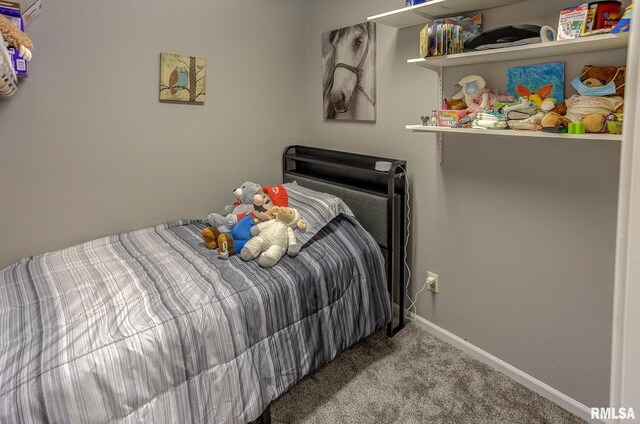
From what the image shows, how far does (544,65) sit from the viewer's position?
1.69m

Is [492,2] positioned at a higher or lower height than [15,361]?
higher

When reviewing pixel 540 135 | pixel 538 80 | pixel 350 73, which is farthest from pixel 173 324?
pixel 350 73

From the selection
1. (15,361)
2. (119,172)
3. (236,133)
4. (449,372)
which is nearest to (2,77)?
(119,172)

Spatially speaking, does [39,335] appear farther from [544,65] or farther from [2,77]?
[544,65]

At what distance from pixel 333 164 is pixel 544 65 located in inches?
51.1

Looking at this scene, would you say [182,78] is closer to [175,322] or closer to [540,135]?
[175,322]

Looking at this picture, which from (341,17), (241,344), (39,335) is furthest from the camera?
(341,17)

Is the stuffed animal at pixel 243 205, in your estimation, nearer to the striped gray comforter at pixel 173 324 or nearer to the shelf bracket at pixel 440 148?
the striped gray comforter at pixel 173 324

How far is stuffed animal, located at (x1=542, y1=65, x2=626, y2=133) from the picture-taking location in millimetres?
1449

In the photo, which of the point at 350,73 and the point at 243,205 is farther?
the point at 350,73

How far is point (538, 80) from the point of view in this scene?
1.72 meters

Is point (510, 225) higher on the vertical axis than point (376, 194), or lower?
lower

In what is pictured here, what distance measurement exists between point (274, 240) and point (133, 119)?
3.75ft

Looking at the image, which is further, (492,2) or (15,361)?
(492,2)
